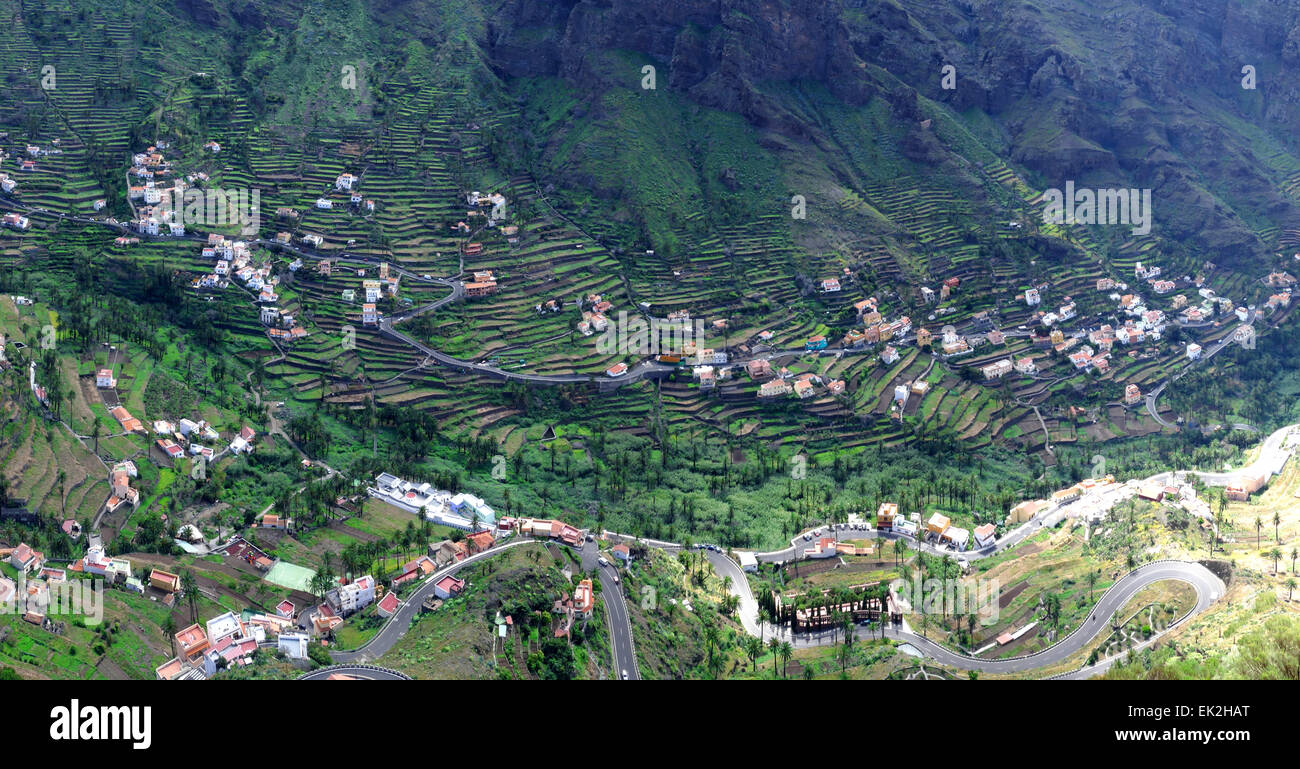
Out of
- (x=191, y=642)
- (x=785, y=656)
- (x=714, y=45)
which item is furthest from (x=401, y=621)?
(x=714, y=45)

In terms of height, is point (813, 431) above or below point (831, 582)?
above

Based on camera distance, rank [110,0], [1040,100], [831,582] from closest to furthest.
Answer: [831,582] → [110,0] → [1040,100]

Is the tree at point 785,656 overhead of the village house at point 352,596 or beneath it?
beneath

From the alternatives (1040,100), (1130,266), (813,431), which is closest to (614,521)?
(813,431)

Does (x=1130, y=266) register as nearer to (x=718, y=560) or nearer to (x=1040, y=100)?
(x=1040, y=100)

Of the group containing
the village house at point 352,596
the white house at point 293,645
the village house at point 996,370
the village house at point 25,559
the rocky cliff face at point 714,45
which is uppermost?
the rocky cliff face at point 714,45

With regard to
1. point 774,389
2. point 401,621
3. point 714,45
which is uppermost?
point 714,45

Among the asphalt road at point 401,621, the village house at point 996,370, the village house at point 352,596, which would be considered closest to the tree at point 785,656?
the asphalt road at point 401,621

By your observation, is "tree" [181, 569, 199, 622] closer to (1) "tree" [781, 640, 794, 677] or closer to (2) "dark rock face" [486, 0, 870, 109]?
(1) "tree" [781, 640, 794, 677]

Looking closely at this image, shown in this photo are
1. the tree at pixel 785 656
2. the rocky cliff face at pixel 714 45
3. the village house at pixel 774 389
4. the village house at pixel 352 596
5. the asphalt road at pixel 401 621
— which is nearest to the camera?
the asphalt road at pixel 401 621

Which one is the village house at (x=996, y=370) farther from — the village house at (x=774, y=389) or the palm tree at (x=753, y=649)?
the palm tree at (x=753, y=649)

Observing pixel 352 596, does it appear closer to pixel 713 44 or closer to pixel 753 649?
pixel 753 649
